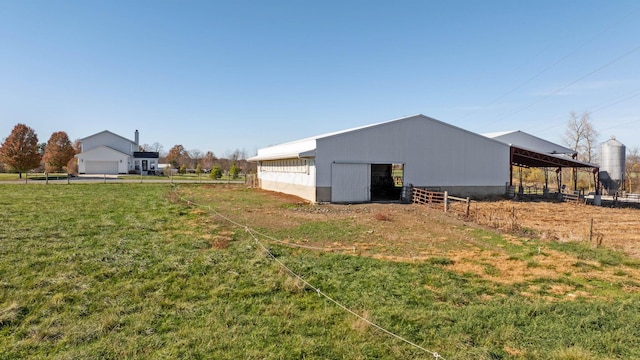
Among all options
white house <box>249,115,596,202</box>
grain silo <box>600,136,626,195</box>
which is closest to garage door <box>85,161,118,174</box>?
white house <box>249,115,596,202</box>

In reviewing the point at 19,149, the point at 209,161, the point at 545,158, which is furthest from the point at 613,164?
the point at 209,161

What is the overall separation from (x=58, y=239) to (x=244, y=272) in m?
5.98

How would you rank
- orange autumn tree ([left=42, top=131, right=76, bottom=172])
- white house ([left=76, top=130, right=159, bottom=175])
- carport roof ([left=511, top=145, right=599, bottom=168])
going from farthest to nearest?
orange autumn tree ([left=42, top=131, right=76, bottom=172]) → white house ([left=76, top=130, right=159, bottom=175]) → carport roof ([left=511, top=145, right=599, bottom=168])

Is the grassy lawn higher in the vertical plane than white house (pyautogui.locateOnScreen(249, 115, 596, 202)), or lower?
lower

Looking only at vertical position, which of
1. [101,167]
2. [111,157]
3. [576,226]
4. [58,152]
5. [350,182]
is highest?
[58,152]

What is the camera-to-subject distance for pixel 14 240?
8578mm

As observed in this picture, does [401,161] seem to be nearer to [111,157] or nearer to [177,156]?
[111,157]

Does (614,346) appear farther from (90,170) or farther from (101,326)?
(90,170)

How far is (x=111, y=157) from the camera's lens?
49125 millimetres

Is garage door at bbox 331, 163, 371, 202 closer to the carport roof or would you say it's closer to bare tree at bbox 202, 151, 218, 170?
the carport roof

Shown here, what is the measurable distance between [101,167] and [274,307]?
→ 5465 cm

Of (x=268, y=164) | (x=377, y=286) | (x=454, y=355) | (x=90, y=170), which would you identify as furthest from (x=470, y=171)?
(x=90, y=170)

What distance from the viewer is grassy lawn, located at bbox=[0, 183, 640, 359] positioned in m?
3.95

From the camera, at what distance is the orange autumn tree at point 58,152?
51.7 m
